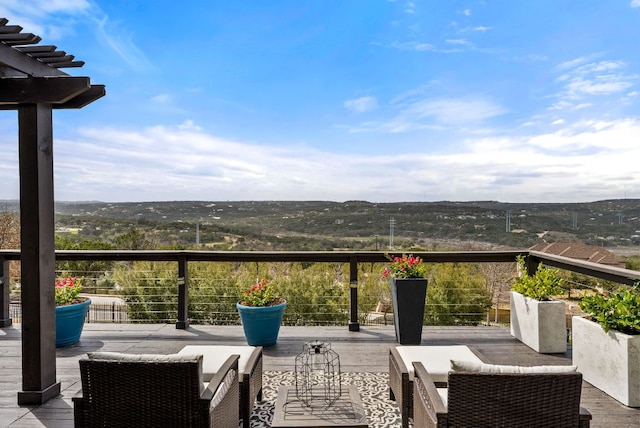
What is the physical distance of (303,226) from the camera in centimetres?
1719

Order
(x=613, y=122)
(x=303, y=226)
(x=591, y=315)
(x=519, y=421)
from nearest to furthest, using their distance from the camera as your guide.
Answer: (x=519, y=421)
(x=591, y=315)
(x=613, y=122)
(x=303, y=226)

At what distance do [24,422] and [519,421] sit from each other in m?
3.11

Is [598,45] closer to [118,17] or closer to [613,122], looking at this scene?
[613,122]

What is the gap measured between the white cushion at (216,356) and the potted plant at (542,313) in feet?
10.1

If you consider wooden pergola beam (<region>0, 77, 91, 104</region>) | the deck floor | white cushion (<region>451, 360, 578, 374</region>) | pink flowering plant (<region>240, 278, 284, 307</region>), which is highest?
wooden pergola beam (<region>0, 77, 91, 104</region>)

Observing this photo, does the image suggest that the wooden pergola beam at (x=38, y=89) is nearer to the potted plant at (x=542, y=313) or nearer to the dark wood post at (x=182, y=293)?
the dark wood post at (x=182, y=293)

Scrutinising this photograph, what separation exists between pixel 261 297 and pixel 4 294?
132 inches

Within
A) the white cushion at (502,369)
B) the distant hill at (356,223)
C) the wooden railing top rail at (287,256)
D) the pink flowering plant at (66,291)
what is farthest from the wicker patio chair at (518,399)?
the distant hill at (356,223)

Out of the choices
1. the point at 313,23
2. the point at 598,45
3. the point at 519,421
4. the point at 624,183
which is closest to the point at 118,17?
the point at 313,23

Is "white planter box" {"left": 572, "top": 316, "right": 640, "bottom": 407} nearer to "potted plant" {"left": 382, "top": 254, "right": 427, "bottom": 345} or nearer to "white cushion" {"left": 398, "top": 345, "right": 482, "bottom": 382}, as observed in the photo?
"white cushion" {"left": 398, "top": 345, "right": 482, "bottom": 382}

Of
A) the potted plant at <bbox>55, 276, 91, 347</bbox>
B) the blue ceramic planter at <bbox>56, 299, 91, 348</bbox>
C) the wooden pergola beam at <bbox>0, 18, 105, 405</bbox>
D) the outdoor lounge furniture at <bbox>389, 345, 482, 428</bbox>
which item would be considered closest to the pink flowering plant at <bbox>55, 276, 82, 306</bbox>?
the potted plant at <bbox>55, 276, 91, 347</bbox>

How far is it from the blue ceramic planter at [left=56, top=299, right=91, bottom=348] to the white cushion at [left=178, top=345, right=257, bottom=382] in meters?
2.39

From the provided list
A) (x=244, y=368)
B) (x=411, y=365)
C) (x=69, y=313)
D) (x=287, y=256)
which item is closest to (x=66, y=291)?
(x=69, y=313)

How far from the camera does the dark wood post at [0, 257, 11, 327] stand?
5.86m
